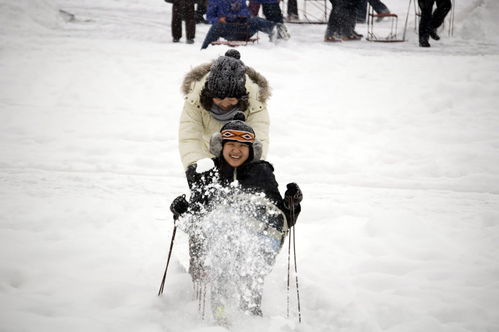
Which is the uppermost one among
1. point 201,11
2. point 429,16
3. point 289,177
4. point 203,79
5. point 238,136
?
point 429,16

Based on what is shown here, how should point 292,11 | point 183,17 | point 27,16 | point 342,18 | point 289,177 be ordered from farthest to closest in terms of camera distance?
1. point 292,11
2. point 27,16
3. point 342,18
4. point 183,17
5. point 289,177

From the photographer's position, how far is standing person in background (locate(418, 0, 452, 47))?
338 inches

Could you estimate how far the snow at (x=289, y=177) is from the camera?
2.91m

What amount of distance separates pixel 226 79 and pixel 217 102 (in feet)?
0.64

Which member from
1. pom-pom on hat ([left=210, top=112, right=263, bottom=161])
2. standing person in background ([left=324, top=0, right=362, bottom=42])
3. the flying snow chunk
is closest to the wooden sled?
standing person in background ([left=324, top=0, right=362, bottom=42])

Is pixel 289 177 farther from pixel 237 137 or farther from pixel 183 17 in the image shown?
pixel 183 17

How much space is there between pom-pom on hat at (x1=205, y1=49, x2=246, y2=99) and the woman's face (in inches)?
1.5

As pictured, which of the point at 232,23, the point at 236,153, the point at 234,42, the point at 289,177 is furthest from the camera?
the point at 234,42

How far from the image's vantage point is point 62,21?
397 inches

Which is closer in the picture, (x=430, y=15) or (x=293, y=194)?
(x=293, y=194)

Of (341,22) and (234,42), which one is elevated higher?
(341,22)

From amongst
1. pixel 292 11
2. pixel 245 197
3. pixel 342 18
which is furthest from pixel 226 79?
pixel 292 11

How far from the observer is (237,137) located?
2.68 m

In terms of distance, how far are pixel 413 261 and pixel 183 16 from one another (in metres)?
6.71
